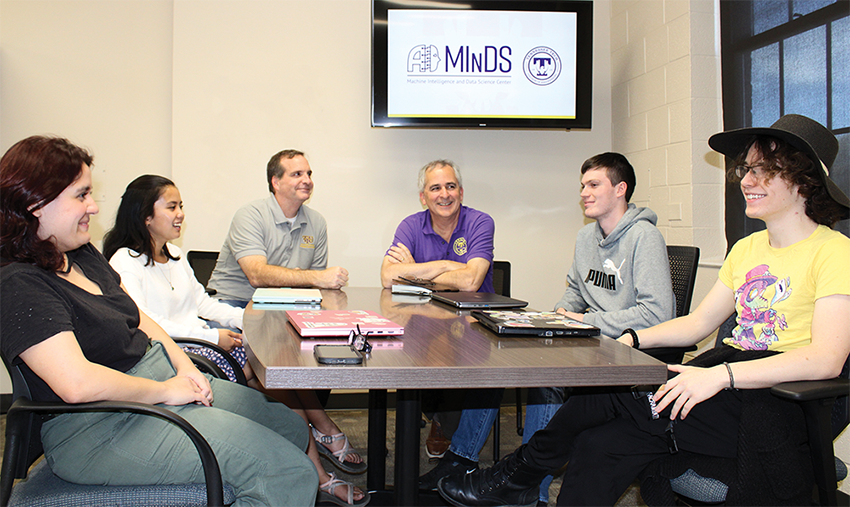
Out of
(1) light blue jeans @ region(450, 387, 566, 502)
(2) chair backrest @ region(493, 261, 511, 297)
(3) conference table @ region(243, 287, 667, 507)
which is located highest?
(2) chair backrest @ region(493, 261, 511, 297)

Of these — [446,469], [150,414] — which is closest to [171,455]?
[150,414]

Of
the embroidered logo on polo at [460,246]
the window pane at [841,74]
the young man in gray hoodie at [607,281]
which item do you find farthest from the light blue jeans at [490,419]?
the window pane at [841,74]

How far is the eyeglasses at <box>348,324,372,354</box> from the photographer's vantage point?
3.67ft

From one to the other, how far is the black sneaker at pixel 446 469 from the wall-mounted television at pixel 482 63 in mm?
1984

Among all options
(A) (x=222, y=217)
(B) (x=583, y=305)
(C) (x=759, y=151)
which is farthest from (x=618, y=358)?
(A) (x=222, y=217)

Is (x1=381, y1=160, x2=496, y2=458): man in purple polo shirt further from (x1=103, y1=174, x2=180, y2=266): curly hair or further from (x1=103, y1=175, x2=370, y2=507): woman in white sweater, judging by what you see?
(x1=103, y1=174, x2=180, y2=266): curly hair

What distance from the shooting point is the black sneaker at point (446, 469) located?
215 cm

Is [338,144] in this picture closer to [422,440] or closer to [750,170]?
[422,440]

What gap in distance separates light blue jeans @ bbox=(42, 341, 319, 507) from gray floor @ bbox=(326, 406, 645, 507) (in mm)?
1251

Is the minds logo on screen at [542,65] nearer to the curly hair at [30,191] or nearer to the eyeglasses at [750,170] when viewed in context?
the eyeglasses at [750,170]

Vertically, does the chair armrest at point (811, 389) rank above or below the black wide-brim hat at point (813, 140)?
below

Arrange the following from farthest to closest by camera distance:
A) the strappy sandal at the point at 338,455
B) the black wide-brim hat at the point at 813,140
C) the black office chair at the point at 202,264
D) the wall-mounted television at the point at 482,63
Answer: the wall-mounted television at the point at 482,63 < the black office chair at the point at 202,264 < the strappy sandal at the point at 338,455 < the black wide-brim hat at the point at 813,140

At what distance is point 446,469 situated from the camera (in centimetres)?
221

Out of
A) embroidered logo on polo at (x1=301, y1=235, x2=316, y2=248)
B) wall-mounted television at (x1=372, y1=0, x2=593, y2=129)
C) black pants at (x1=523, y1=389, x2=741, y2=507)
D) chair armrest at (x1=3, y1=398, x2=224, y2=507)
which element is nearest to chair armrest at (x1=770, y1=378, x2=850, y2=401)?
black pants at (x1=523, y1=389, x2=741, y2=507)
